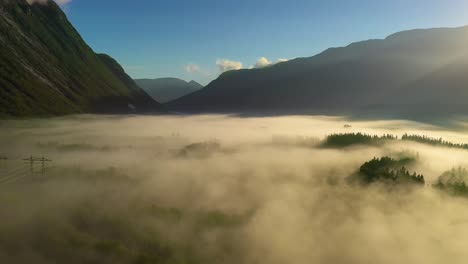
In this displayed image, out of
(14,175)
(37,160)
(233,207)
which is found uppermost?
(37,160)

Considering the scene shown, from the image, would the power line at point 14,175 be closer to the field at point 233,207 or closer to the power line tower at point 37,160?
the power line tower at point 37,160

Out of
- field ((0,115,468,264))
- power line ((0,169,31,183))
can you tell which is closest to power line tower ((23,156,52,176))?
power line ((0,169,31,183))

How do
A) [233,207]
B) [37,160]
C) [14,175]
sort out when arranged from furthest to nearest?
[37,160], [14,175], [233,207]

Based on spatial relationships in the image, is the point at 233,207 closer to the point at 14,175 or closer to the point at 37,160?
the point at 14,175

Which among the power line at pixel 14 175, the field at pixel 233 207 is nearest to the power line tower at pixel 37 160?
the power line at pixel 14 175

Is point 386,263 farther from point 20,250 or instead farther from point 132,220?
point 20,250

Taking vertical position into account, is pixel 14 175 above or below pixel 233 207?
above

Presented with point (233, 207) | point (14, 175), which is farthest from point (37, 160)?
point (233, 207)

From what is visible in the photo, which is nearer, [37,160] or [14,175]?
[14,175]

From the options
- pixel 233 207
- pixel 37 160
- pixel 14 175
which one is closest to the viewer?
pixel 233 207
